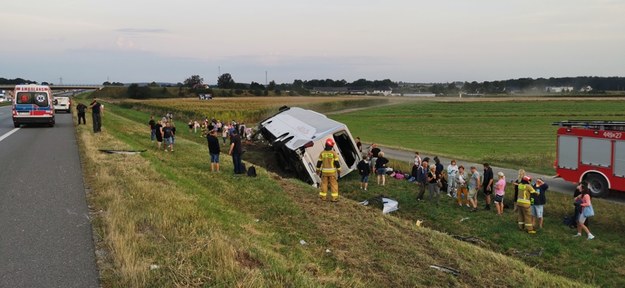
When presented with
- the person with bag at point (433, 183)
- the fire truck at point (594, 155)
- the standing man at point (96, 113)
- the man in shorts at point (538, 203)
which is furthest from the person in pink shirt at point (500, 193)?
the standing man at point (96, 113)

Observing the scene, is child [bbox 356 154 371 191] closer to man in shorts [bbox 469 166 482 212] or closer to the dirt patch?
man in shorts [bbox 469 166 482 212]

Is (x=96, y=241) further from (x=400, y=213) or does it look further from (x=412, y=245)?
(x=400, y=213)

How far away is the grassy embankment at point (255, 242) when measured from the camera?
5.61 m

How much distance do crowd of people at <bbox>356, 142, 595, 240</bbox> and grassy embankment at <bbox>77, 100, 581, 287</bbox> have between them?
13.5 feet

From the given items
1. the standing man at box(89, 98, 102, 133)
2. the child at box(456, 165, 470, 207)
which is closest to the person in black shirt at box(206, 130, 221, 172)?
the child at box(456, 165, 470, 207)

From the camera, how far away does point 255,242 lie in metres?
7.91

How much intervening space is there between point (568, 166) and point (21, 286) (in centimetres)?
1824

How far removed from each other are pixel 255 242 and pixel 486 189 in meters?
10.6

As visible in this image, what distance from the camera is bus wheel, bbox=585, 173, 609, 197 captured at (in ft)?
56.4

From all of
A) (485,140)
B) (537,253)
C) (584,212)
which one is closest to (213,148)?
(537,253)

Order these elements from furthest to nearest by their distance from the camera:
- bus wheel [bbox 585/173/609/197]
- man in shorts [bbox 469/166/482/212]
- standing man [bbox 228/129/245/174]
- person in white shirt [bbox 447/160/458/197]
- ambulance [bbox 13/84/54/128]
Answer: ambulance [bbox 13/84/54/128] < person in white shirt [bbox 447/160/458/197] < bus wheel [bbox 585/173/609/197] < man in shorts [bbox 469/166/482/212] < standing man [bbox 228/129/245/174]

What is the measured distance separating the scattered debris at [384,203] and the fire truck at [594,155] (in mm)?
7163

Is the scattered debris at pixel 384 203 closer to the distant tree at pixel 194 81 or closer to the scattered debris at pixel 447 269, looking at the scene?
the scattered debris at pixel 447 269

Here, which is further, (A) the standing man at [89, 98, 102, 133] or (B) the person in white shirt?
(A) the standing man at [89, 98, 102, 133]
